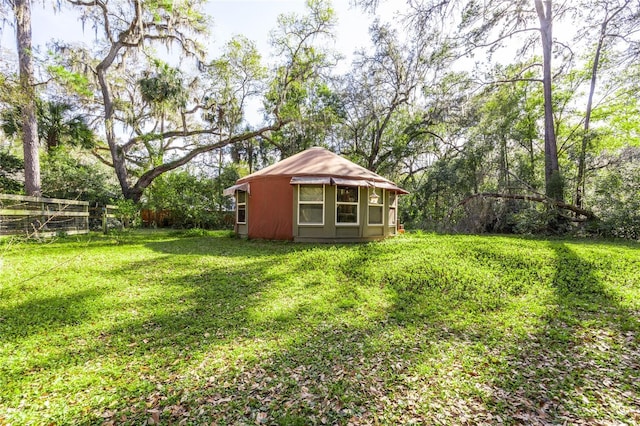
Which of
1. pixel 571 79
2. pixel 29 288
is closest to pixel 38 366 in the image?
pixel 29 288

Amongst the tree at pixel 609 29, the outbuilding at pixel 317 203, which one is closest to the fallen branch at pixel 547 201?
the tree at pixel 609 29

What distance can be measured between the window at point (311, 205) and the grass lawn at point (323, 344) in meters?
3.83

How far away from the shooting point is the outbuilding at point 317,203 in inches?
396

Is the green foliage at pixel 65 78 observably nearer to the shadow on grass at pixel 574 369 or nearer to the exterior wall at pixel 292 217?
the exterior wall at pixel 292 217

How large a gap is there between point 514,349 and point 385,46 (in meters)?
17.6

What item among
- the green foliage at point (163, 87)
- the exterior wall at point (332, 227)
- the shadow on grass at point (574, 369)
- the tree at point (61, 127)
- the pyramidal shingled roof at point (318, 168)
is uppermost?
the green foliage at point (163, 87)

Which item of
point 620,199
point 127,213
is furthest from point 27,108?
point 620,199

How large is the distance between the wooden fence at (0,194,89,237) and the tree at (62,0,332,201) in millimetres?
4952

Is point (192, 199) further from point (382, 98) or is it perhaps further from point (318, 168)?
point (382, 98)

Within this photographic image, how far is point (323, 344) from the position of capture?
340 centimetres

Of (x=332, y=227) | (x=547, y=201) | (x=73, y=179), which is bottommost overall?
(x=332, y=227)

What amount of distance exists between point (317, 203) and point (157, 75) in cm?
1146

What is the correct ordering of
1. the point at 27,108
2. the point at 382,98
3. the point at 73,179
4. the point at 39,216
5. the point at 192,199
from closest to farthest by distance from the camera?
the point at 27,108
the point at 39,216
the point at 73,179
the point at 192,199
the point at 382,98

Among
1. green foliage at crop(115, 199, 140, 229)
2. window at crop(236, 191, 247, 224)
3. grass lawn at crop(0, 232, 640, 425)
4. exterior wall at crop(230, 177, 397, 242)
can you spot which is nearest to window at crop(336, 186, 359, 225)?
exterior wall at crop(230, 177, 397, 242)
